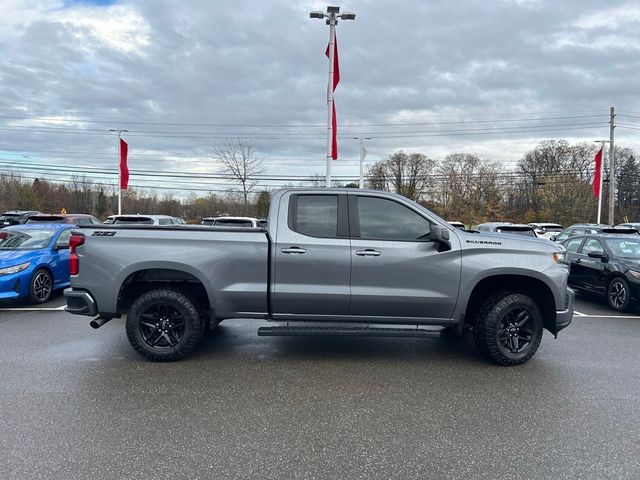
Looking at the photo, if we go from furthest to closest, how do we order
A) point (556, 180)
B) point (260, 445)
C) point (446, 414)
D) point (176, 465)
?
point (556, 180) < point (446, 414) < point (260, 445) < point (176, 465)

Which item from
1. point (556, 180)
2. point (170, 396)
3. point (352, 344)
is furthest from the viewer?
point (556, 180)

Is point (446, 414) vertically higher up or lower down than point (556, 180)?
lower down

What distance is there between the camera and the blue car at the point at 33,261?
7945mm

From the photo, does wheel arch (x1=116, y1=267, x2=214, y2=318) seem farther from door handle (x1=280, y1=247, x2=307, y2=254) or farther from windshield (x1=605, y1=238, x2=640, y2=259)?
windshield (x1=605, y1=238, x2=640, y2=259)

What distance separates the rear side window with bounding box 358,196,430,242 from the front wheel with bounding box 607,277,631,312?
19.2ft

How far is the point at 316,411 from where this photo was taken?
12.9ft

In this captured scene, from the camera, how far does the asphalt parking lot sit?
10.1 ft

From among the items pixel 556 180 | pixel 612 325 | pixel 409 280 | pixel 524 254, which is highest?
pixel 556 180

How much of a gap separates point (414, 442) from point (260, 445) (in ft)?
3.89

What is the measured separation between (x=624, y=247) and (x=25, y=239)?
498 inches

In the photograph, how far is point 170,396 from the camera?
4.23 m

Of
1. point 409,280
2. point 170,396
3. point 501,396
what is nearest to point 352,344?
point 409,280

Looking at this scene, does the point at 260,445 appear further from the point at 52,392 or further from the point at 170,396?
the point at 52,392

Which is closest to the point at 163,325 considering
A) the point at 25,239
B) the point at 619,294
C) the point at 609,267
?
the point at 25,239
